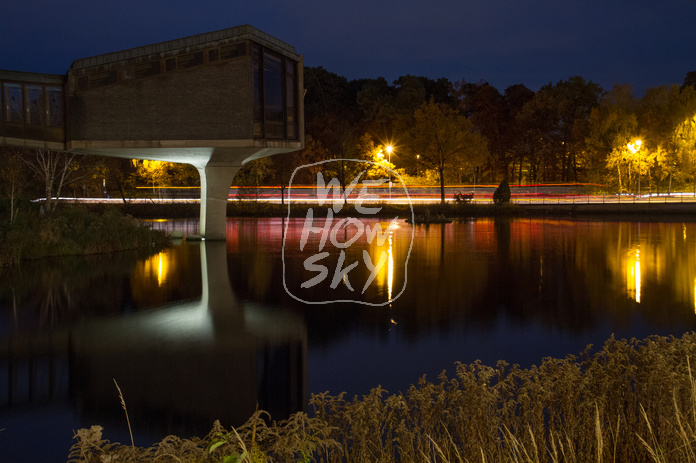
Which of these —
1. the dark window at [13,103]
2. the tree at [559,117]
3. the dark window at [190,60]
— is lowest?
the dark window at [13,103]

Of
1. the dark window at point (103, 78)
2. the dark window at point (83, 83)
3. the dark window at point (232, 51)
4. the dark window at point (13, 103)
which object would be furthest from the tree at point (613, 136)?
the dark window at point (13, 103)

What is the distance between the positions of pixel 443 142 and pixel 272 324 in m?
50.0

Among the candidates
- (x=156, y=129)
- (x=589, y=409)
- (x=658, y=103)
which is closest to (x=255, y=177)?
(x=156, y=129)

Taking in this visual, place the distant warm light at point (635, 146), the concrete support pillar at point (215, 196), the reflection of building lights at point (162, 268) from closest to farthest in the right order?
the reflection of building lights at point (162, 268) < the concrete support pillar at point (215, 196) < the distant warm light at point (635, 146)

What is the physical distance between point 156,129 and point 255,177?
41.3 meters

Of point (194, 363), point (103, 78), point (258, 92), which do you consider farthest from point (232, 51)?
point (194, 363)

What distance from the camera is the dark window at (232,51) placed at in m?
28.6

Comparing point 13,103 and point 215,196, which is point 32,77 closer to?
point 13,103

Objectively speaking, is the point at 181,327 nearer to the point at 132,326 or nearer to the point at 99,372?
the point at 132,326

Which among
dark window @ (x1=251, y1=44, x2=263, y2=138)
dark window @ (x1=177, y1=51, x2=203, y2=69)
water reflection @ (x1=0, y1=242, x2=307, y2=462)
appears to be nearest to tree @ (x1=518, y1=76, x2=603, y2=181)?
dark window @ (x1=251, y1=44, x2=263, y2=138)

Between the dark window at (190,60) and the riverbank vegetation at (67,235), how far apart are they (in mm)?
8129

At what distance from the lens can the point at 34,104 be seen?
28.2m

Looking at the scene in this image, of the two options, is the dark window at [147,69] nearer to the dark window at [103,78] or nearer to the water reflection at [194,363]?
the dark window at [103,78]

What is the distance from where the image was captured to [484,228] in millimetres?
40750
